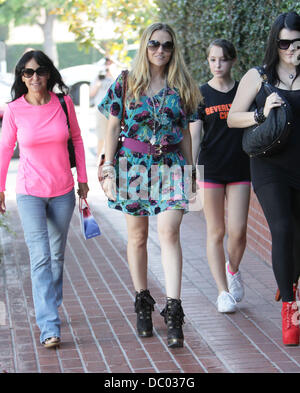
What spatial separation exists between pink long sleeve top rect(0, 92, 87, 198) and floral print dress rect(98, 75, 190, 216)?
36 centimetres

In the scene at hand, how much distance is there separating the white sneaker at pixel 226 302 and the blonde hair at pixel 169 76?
56.6 inches

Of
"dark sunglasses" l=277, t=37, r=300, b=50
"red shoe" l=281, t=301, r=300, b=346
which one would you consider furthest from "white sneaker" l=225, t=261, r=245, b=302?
"dark sunglasses" l=277, t=37, r=300, b=50

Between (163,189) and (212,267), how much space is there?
106 centimetres

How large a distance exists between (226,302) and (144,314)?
765mm

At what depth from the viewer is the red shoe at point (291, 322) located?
4984 mm

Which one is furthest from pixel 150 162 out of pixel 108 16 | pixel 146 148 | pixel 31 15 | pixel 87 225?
pixel 31 15

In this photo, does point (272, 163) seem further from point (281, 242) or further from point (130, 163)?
point (130, 163)

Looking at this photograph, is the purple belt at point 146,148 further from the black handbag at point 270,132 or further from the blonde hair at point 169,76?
the black handbag at point 270,132

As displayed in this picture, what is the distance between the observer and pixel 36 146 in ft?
16.8

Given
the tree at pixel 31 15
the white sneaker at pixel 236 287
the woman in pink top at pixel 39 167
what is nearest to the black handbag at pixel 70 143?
the woman in pink top at pixel 39 167

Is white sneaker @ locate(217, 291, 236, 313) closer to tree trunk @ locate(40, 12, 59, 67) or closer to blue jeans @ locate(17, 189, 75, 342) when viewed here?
blue jeans @ locate(17, 189, 75, 342)

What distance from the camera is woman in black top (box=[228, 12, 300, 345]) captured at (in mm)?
4992

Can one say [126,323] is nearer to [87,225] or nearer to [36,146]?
[87,225]
